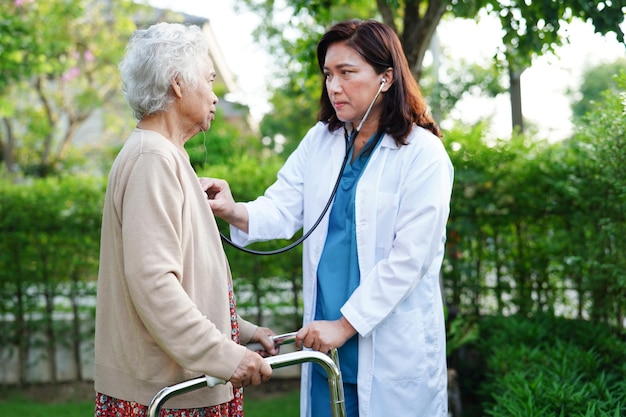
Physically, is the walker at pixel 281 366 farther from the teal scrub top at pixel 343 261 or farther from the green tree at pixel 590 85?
the green tree at pixel 590 85

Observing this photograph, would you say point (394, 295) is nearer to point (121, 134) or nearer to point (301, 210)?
point (301, 210)

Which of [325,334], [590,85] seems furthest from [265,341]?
[590,85]

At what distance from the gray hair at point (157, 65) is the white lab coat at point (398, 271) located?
→ 29.9 inches

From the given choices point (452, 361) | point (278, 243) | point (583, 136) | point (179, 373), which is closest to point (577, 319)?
point (452, 361)

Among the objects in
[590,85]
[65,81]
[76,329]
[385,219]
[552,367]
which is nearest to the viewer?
[385,219]

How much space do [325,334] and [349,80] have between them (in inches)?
33.3

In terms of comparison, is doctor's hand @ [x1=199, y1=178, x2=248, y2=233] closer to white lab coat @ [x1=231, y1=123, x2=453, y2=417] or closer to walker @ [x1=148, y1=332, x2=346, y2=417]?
white lab coat @ [x1=231, y1=123, x2=453, y2=417]

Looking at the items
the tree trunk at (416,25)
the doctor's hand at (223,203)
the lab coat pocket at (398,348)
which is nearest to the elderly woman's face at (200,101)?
the doctor's hand at (223,203)

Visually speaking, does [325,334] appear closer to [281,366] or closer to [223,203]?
[281,366]

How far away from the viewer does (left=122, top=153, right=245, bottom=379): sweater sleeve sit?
175 cm

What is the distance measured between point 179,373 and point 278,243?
3.13 meters

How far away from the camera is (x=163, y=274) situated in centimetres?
175

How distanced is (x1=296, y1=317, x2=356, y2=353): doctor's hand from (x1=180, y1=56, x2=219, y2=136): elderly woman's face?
713mm

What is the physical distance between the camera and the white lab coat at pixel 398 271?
2.26 metres
